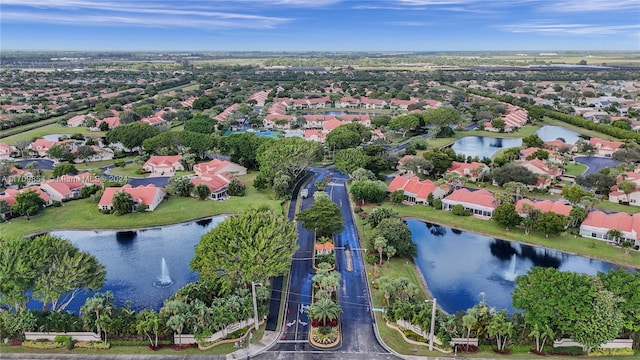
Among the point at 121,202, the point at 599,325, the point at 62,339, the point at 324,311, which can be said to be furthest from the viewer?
the point at 121,202

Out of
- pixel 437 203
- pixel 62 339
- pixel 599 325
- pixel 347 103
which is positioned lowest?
pixel 62 339

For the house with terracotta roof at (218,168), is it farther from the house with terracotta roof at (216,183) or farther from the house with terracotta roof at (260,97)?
the house with terracotta roof at (260,97)

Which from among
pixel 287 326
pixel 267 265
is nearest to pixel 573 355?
pixel 287 326

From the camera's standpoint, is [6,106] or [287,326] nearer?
[287,326]

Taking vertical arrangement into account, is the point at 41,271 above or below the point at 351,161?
below

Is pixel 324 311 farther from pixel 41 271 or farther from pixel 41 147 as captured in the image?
pixel 41 147

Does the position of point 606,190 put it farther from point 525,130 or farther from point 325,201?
point 525,130

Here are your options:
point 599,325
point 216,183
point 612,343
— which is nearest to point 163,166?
point 216,183
